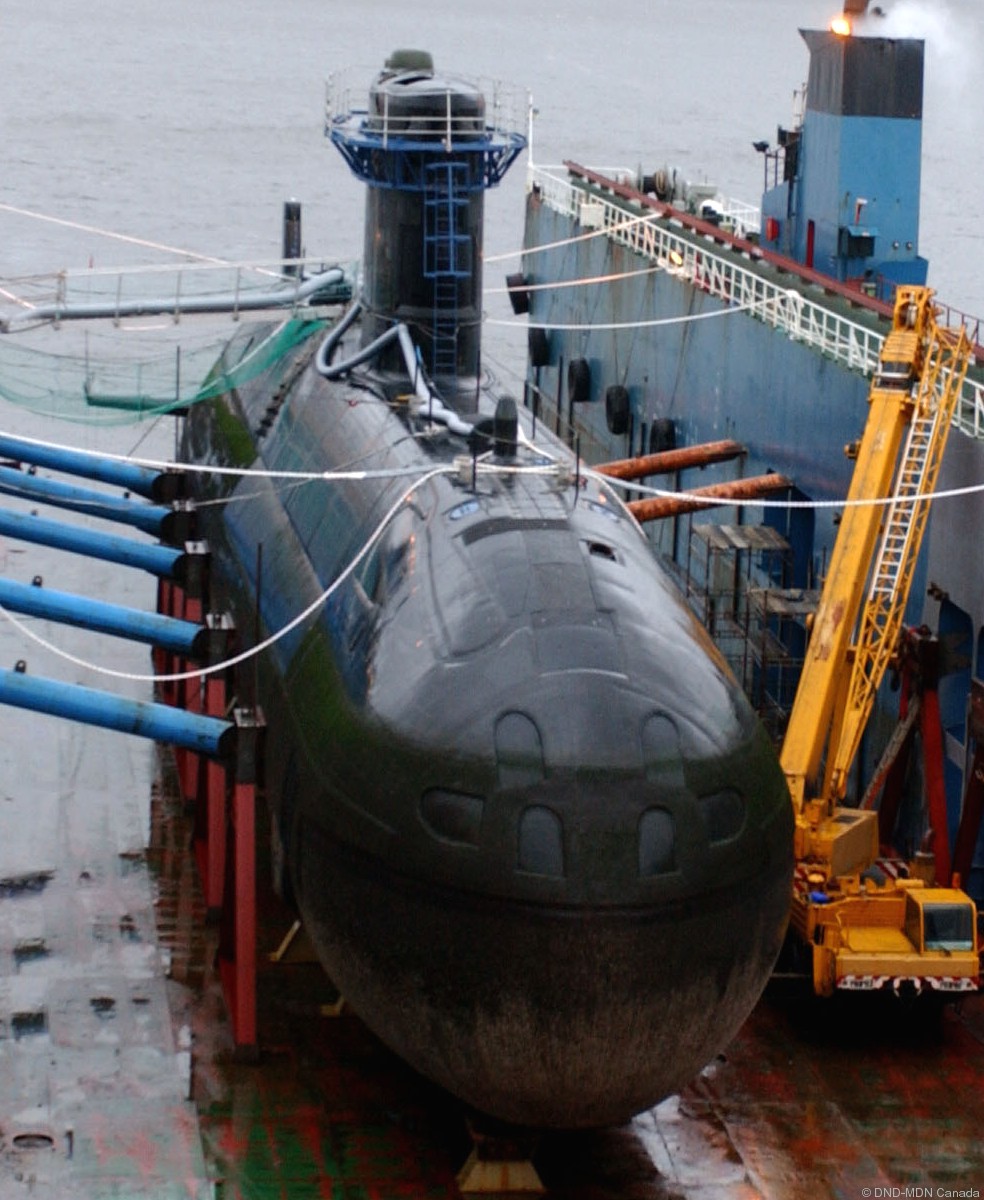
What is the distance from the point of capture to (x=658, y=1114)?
878 inches

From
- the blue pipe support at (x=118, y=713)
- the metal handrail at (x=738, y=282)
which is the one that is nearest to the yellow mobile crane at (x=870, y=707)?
the metal handrail at (x=738, y=282)

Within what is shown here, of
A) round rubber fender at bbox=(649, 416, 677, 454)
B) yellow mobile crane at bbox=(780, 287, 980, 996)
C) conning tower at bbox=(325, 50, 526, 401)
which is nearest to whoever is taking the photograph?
yellow mobile crane at bbox=(780, 287, 980, 996)

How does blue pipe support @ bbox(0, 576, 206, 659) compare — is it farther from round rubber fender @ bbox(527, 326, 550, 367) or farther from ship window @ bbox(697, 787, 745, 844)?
round rubber fender @ bbox(527, 326, 550, 367)

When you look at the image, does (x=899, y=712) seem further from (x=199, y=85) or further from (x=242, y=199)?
(x=199, y=85)

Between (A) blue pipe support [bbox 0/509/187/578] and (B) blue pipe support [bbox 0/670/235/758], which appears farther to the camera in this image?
(A) blue pipe support [bbox 0/509/187/578]

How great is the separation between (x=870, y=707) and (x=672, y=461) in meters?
11.5

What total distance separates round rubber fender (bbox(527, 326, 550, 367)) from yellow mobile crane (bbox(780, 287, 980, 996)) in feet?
95.0

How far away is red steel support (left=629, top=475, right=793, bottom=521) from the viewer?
33438 millimetres

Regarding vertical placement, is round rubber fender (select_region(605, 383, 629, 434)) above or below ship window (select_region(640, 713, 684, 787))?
below

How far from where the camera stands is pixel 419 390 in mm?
26984

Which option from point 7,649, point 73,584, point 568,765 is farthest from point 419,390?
point 73,584

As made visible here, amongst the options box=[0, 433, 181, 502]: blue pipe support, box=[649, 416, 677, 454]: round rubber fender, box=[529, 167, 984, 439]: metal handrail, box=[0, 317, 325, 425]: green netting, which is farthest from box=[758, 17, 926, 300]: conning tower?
box=[0, 433, 181, 502]: blue pipe support

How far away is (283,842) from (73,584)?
25843mm

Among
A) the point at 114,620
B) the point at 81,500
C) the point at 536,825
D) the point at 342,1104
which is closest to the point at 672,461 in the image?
the point at 81,500
